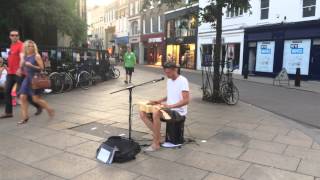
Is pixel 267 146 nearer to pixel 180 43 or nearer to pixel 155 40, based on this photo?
pixel 180 43

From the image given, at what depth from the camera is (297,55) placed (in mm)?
22891

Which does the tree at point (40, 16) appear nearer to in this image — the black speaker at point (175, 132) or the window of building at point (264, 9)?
the black speaker at point (175, 132)

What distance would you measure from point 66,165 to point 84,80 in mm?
9973

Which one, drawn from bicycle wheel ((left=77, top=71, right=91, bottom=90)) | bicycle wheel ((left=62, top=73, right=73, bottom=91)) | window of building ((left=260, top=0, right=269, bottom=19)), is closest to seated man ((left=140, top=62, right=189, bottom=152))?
bicycle wheel ((left=62, top=73, right=73, bottom=91))

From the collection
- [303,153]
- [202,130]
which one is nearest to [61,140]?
[202,130]

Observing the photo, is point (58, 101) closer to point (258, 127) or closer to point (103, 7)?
point (258, 127)

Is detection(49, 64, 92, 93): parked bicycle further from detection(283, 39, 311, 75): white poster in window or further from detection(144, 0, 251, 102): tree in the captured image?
detection(283, 39, 311, 75): white poster in window

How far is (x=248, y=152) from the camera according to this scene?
5887mm

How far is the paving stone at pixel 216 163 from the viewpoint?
4.97 meters

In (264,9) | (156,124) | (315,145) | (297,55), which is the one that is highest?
(264,9)

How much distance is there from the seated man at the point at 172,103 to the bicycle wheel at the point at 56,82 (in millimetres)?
7474

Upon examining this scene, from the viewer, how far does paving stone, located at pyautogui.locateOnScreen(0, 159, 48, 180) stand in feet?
15.3

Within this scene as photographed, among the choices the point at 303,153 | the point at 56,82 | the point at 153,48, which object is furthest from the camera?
the point at 153,48

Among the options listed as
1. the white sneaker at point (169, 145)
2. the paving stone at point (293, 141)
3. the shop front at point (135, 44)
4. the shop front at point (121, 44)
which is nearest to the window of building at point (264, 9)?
the paving stone at point (293, 141)
